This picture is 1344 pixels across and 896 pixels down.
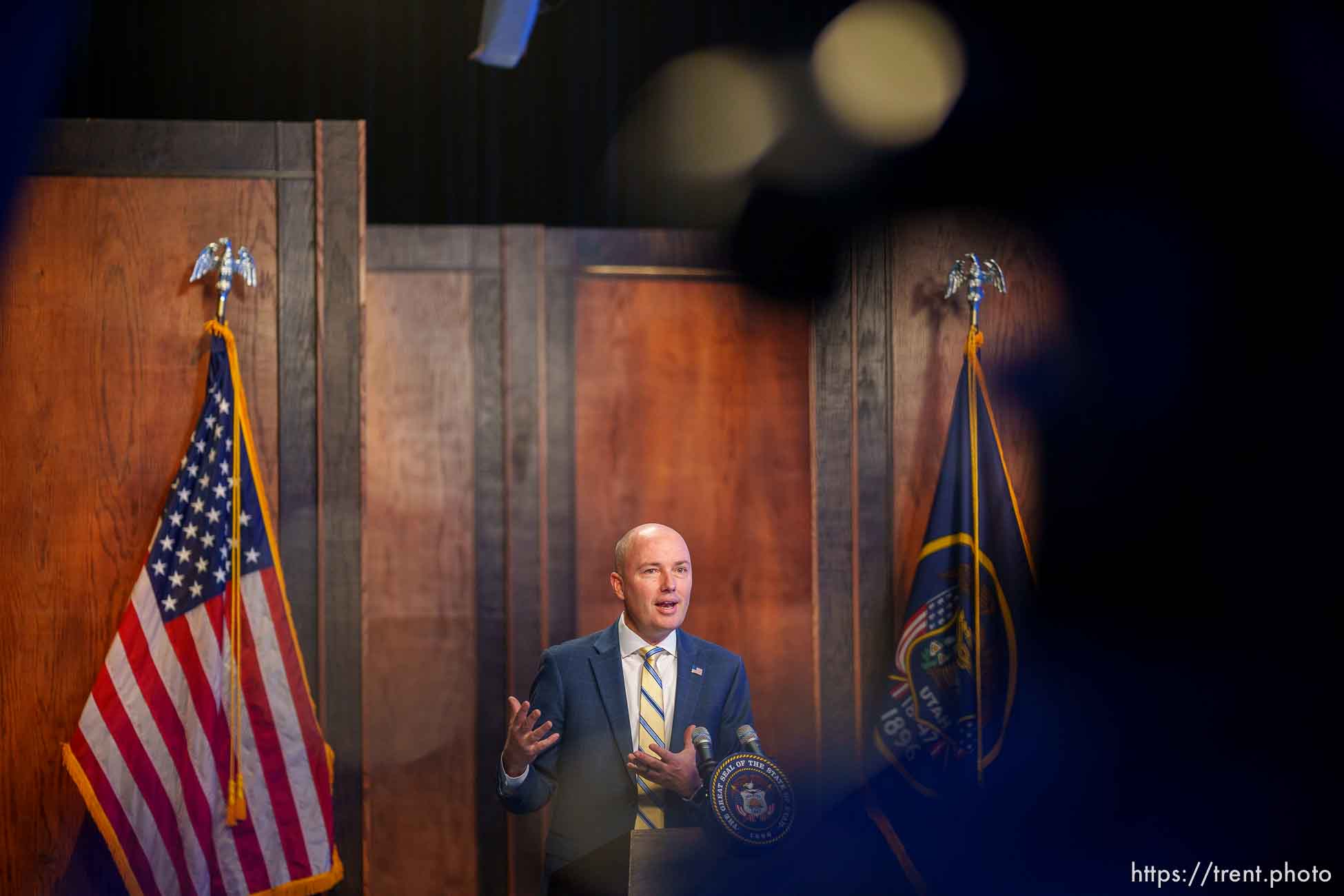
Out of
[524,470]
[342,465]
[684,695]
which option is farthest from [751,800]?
[524,470]

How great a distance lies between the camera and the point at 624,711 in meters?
2.87

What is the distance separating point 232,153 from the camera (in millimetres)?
3689

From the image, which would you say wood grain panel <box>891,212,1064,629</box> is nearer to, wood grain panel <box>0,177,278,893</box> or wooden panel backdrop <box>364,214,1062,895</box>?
wooden panel backdrop <box>364,214,1062,895</box>

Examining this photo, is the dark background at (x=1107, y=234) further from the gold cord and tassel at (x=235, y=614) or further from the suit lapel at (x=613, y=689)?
the suit lapel at (x=613, y=689)

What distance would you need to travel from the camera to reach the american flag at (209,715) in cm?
329

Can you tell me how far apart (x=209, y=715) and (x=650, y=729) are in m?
1.41

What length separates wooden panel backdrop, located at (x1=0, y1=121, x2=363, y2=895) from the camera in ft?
11.5

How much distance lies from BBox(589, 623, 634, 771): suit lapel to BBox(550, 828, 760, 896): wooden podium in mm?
222

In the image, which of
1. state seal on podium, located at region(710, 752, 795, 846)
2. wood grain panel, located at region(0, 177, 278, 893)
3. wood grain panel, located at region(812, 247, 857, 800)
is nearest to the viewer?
state seal on podium, located at region(710, 752, 795, 846)

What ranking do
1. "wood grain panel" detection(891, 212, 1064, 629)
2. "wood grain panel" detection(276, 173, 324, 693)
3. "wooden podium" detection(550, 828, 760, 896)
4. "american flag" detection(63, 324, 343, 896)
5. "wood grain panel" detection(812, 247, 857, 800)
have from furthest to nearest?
"wood grain panel" detection(812, 247, 857, 800), "wood grain panel" detection(891, 212, 1064, 629), "wood grain panel" detection(276, 173, 324, 693), "american flag" detection(63, 324, 343, 896), "wooden podium" detection(550, 828, 760, 896)

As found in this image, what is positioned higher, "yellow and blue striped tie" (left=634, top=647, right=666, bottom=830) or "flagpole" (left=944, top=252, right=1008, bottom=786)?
"flagpole" (left=944, top=252, right=1008, bottom=786)

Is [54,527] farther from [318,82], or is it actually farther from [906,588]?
[906,588]

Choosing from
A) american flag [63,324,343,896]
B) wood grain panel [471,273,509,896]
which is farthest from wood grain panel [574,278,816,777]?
american flag [63,324,343,896]

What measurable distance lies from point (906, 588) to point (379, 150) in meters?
2.63
